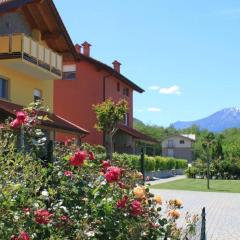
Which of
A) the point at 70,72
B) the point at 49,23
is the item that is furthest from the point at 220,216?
the point at 70,72

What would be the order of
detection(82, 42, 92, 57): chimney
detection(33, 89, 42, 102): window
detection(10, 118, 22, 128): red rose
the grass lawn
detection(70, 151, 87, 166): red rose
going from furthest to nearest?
1. detection(82, 42, 92, 57): chimney
2. the grass lawn
3. detection(33, 89, 42, 102): window
4. detection(10, 118, 22, 128): red rose
5. detection(70, 151, 87, 166): red rose

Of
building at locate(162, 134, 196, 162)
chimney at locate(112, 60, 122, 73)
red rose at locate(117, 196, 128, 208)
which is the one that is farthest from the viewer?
building at locate(162, 134, 196, 162)

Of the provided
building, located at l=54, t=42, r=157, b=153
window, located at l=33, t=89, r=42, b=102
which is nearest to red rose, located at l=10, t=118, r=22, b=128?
window, located at l=33, t=89, r=42, b=102

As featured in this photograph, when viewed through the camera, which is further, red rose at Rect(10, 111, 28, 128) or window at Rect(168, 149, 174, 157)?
window at Rect(168, 149, 174, 157)

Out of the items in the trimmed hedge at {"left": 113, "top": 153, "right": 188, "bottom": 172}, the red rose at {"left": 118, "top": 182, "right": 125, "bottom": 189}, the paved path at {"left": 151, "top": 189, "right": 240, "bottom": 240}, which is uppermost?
the trimmed hedge at {"left": 113, "top": 153, "right": 188, "bottom": 172}

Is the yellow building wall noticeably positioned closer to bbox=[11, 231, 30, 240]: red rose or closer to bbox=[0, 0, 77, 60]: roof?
bbox=[0, 0, 77, 60]: roof

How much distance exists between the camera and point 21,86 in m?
23.0

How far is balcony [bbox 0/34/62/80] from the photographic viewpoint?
20.4 metres

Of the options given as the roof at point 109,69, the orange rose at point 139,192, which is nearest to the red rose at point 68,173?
the orange rose at point 139,192

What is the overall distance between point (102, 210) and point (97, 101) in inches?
1300

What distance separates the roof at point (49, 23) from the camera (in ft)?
75.4

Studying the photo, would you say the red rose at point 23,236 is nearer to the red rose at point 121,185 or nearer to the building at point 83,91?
the red rose at point 121,185

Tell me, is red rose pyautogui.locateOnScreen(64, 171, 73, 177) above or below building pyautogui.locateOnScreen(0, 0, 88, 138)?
below

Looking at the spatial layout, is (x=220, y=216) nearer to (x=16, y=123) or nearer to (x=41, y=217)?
(x=16, y=123)
